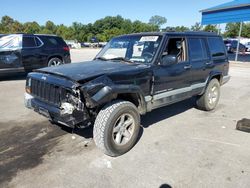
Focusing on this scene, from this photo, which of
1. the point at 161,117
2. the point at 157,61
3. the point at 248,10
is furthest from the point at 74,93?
the point at 248,10

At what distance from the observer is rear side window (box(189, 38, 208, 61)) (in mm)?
5195

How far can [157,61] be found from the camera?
434 centimetres

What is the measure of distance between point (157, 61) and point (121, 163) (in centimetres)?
190

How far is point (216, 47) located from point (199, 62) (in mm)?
1073

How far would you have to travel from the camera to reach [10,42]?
9727 millimetres

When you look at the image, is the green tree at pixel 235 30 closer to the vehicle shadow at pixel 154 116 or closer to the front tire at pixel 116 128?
the vehicle shadow at pixel 154 116

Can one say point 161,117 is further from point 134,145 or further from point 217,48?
point 217,48

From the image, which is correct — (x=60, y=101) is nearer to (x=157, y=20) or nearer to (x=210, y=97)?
(x=210, y=97)

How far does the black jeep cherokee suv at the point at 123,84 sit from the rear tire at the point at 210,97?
0.70 feet

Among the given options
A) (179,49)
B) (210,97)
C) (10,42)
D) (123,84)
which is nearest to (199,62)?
(179,49)

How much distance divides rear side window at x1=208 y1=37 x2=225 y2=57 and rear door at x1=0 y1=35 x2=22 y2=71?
7.42m

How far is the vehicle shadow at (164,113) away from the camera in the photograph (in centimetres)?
533

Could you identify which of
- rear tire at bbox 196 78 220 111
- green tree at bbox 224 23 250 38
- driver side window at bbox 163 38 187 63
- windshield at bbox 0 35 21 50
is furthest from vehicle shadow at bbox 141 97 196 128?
green tree at bbox 224 23 250 38

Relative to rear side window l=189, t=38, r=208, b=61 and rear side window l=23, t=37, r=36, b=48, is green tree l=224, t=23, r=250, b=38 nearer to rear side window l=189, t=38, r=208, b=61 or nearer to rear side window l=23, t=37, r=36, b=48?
rear side window l=23, t=37, r=36, b=48
